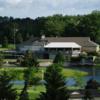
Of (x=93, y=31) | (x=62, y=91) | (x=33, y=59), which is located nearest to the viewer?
(x=62, y=91)

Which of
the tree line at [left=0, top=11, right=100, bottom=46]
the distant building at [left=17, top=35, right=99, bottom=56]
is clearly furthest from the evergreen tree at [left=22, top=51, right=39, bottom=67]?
the tree line at [left=0, top=11, right=100, bottom=46]

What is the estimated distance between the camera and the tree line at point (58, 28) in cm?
8862

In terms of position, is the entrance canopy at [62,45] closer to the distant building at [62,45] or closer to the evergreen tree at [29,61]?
the distant building at [62,45]

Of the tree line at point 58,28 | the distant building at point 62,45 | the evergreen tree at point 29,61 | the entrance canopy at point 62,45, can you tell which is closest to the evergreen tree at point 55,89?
the evergreen tree at point 29,61

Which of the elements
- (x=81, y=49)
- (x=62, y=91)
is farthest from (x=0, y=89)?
(x=81, y=49)

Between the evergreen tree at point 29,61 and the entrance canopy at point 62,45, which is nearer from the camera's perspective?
the evergreen tree at point 29,61

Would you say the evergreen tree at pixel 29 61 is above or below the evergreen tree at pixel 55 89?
below

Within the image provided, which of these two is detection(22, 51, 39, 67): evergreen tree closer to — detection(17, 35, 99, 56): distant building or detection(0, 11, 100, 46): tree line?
detection(17, 35, 99, 56): distant building

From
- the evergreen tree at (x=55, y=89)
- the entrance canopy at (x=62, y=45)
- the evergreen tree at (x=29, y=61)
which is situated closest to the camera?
the evergreen tree at (x=55, y=89)

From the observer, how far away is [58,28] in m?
93.7

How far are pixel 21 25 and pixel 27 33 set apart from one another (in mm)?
13819

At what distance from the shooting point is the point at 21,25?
4414 inches

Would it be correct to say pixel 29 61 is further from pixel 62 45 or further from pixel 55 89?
pixel 55 89

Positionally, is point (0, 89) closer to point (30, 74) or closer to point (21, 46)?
point (30, 74)
